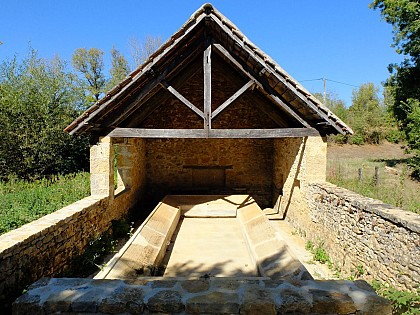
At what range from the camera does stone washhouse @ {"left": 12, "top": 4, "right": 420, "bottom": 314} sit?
2.52m

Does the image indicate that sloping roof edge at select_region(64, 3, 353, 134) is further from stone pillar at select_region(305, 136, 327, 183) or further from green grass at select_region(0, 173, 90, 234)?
green grass at select_region(0, 173, 90, 234)

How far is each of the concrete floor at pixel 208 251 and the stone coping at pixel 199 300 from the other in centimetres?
186

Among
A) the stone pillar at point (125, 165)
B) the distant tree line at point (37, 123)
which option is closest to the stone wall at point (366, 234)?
the stone pillar at point (125, 165)

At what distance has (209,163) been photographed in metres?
9.62

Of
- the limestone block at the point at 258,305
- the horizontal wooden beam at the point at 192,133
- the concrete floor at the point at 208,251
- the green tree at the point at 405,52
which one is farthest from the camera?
the green tree at the point at 405,52

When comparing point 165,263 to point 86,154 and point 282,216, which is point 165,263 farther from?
point 86,154

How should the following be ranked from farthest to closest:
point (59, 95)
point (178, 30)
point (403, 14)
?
point (403, 14), point (59, 95), point (178, 30)

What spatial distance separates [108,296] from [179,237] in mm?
4052

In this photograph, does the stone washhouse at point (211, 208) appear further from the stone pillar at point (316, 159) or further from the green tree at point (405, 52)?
the green tree at point (405, 52)

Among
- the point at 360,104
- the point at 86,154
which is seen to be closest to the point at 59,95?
the point at 86,154

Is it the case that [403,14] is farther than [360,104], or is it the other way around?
[360,104]

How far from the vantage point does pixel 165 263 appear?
514cm

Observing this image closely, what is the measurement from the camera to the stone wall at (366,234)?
3.13 m

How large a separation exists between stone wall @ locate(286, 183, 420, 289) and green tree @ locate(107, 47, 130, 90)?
61.5 ft
